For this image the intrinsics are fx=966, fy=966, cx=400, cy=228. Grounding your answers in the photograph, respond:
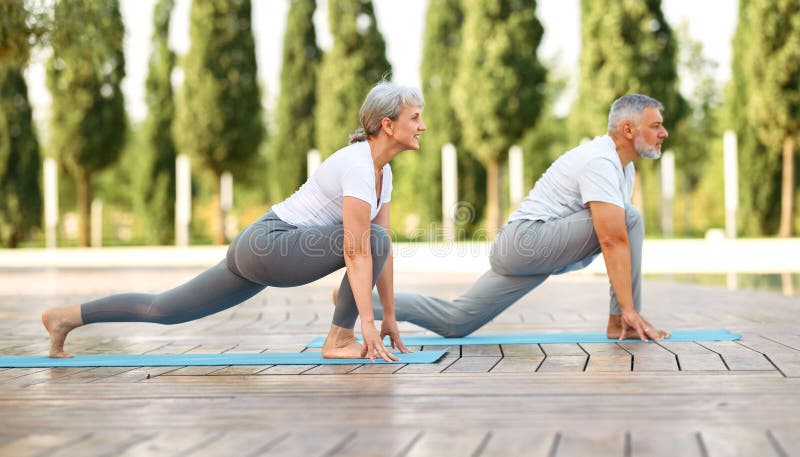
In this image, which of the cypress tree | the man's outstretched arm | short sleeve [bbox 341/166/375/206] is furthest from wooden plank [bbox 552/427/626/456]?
the cypress tree

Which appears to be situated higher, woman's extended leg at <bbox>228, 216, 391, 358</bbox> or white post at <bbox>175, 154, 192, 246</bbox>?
white post at <bbox>175, 154, 192, 246</bbox>

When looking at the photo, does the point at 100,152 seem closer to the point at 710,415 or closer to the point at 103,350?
the point at 103,350

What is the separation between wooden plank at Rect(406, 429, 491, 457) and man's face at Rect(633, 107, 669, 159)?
2232 mm

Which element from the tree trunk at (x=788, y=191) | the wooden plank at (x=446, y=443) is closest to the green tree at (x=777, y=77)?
the tree trunk at (x=788, y=191)

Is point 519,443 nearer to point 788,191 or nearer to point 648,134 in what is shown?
point 648,134

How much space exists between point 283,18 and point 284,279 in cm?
2745

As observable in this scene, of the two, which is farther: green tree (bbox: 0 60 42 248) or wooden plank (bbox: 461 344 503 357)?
green tree (bbox: 0 60 42 248)

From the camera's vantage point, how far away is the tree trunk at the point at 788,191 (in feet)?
68.4

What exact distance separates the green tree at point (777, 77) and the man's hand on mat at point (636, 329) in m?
18.2

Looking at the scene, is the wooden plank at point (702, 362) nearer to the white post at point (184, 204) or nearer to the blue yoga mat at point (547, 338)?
the blue yoga mat at point (547, 338)

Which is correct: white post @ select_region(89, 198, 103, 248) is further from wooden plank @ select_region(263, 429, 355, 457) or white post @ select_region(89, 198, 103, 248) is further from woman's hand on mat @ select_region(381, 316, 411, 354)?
wooden plank @ select_region(263, 429, 355, 457)

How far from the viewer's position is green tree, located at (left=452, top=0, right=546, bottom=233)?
74.8 ft

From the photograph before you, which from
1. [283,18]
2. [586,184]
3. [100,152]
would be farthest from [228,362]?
[283,18]

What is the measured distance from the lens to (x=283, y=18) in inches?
1184
